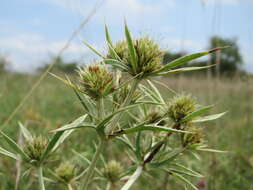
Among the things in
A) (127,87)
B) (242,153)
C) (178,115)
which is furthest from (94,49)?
(242,153)

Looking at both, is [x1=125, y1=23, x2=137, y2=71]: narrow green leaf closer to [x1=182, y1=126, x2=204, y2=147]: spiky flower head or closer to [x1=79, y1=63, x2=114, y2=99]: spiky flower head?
[x1=79, y1=63, x2=114, y2=99]: spiky flower head

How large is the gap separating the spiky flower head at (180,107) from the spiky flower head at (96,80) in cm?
29

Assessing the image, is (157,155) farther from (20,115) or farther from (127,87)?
(20,115)

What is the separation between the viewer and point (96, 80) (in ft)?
3.50

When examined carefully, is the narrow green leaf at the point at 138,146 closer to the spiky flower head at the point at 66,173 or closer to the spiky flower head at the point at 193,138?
the spiky flower head at the point at 193,138

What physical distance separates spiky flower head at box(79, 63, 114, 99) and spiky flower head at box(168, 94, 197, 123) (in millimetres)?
290

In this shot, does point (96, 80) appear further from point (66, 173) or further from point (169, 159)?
point (66, 173)

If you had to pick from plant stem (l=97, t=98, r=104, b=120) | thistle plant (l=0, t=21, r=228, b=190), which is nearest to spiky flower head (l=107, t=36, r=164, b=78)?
thistle plant (l=0, t=21, r=228, b=190)

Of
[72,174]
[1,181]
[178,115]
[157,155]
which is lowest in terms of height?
[1,181]

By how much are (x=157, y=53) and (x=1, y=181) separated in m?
1.51

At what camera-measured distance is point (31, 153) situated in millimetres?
1156

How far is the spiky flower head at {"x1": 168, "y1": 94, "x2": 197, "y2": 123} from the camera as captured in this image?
1220 millimetres

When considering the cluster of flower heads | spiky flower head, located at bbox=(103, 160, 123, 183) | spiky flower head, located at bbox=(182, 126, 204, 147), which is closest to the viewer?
the cluster of flower heads

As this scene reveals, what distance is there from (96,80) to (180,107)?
0.38m
